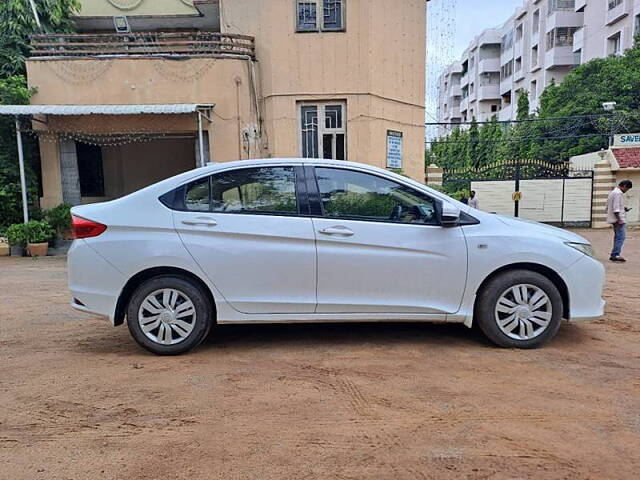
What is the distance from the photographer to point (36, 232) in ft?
36.8

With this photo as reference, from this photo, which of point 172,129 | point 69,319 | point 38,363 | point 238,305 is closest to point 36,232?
point 172,129

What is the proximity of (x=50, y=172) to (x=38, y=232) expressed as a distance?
1.56 m

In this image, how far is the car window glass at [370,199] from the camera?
427 cm

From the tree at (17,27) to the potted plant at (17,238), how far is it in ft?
13.3

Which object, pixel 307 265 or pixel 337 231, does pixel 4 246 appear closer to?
pixel 307 265

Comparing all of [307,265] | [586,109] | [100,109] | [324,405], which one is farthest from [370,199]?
[586,109]

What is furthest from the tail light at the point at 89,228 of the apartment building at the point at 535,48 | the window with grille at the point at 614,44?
the window with grille at the point at 614,44

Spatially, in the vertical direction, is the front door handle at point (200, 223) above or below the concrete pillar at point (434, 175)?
below

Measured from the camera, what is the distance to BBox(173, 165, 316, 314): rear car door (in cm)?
415

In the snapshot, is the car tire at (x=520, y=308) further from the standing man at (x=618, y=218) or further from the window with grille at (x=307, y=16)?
the window with grille at (x=307, y=16)

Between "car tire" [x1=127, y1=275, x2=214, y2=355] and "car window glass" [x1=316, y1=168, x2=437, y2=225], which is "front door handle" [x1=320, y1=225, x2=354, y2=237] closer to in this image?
"car window glass" [x1=316, y1=168, x2=437, y2=225]

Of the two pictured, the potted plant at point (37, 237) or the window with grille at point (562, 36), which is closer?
the potted plant at point (37, 237)

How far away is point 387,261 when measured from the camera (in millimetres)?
4184

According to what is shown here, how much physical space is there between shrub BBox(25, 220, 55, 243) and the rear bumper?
819 cm
